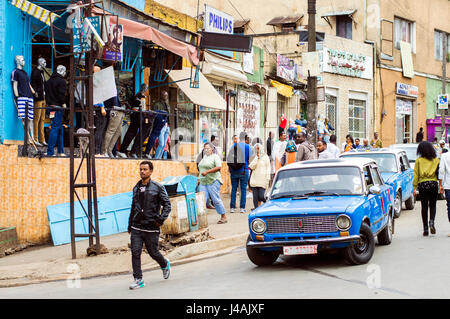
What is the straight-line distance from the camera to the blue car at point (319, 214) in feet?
28.2

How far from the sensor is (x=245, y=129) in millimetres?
23047

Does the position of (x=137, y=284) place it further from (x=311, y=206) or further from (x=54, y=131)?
(x=54, y=131)

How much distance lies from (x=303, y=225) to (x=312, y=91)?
31.2ft

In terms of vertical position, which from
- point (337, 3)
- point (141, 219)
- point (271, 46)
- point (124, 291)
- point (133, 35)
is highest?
point (337, 3)

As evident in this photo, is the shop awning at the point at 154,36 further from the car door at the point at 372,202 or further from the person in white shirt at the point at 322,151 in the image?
the car door at the point at 372,202

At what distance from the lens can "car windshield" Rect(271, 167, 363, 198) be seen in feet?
31.4

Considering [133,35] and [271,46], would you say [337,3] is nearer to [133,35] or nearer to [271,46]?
[271,46]

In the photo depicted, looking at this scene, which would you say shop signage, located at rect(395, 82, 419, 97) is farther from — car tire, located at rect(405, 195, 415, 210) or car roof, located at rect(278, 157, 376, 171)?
car roof, located at rect(278, 157, 376, 171)

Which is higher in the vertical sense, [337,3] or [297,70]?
[337,3]

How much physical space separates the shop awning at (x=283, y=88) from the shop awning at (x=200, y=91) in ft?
21.5

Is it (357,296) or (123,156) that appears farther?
(123,156)

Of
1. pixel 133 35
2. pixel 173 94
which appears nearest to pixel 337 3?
pixel 173 94

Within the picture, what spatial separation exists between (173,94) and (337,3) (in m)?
15.4

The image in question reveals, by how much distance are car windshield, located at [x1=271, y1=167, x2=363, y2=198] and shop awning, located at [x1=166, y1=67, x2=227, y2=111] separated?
7749 mm
